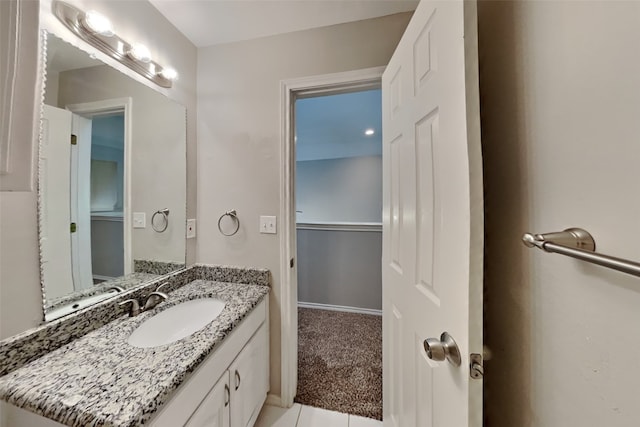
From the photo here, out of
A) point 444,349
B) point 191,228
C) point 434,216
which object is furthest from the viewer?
point 191,228

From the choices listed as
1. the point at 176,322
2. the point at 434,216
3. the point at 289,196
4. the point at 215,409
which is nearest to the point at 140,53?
the point at 289,196

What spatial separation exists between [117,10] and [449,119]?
156 centimetres

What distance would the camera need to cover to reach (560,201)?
1.48 feet

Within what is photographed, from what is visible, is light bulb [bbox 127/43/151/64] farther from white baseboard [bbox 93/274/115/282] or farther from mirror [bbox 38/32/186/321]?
white baseboard [bbox 93/274/115/282]

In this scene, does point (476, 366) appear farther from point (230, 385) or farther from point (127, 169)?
point (127, 169)

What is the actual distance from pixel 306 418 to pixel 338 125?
2.91 meters

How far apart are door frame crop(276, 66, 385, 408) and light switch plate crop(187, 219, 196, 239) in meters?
0.62

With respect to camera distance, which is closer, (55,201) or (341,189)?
(55,201)

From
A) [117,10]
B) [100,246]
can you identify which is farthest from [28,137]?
[117,10]

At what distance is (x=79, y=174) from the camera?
3.07ft

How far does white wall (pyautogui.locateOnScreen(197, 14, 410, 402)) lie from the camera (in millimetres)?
1360

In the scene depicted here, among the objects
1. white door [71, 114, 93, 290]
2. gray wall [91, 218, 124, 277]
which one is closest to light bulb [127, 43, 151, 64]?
A: white door [71, 114, 93, 290]

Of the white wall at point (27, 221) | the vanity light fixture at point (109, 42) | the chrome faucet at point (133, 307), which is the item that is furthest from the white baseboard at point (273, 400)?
the vanity light fixture at point (109, 42)

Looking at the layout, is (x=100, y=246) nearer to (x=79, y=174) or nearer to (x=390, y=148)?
(x=79, y=174)
